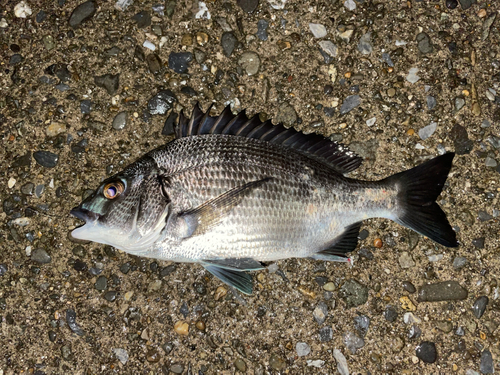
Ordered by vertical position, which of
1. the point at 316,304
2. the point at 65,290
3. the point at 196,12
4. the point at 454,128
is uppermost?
the point at 196,12

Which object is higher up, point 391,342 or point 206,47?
point 206,47

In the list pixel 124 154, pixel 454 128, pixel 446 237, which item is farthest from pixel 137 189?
pixel 454 128

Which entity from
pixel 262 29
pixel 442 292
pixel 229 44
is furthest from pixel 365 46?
pixel 442 292

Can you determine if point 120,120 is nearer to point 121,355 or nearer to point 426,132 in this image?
point 121,355

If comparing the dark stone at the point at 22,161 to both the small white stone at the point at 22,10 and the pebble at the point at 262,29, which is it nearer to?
the small white stone at the point at 22,10

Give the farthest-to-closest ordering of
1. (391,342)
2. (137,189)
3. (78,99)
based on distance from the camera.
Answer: (78,99)
(391,342)
(137,189)

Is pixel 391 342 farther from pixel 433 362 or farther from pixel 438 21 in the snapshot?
pixel 438 21

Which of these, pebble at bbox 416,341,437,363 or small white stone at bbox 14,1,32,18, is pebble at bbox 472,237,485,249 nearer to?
pebble at bbox 416,341,437,363

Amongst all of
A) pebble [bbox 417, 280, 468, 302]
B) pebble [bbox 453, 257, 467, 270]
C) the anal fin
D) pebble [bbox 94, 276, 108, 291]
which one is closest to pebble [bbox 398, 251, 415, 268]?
pebble [bbox 417, 280, 468, 302]
